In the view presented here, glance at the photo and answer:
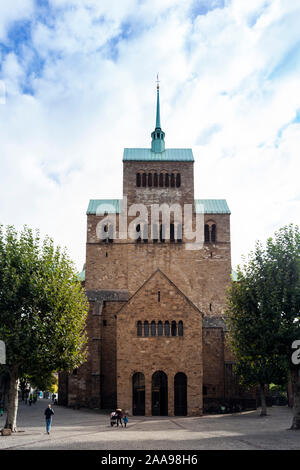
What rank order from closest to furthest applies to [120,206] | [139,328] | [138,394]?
1. [138,394]
2. [139,328]
3. [120,206]

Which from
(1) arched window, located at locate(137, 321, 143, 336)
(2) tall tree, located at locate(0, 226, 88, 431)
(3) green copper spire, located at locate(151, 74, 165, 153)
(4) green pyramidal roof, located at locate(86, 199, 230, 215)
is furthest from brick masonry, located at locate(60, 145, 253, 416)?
(2) tall tree, located at locate(0, 226, 88, 431)

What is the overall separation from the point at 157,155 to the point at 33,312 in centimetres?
3449

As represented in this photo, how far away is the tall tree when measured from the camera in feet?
94.2

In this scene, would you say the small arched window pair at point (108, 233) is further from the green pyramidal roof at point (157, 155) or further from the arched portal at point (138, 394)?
the arched portal at point (138, 394)

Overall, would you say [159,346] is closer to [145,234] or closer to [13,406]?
[145,234]

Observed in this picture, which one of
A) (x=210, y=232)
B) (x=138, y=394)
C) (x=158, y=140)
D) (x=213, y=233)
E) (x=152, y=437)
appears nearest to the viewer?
(x=152, y=437)

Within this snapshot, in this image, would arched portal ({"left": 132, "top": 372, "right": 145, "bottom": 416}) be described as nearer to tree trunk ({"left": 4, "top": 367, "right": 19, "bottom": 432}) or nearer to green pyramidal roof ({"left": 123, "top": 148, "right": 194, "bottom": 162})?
tree trunk ({"left": 4, "top": 367, "right": 19, "bottom": 432})

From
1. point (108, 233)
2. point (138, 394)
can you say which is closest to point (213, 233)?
point (108, 233)

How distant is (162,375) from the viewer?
43438 mm

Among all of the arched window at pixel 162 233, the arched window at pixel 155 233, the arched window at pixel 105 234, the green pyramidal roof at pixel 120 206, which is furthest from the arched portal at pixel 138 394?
the green pyramidal roof at pixel 120 206

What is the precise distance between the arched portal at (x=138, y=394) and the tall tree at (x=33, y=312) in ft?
42.2

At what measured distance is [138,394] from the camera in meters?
42.9

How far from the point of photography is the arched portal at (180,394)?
4266 cm
